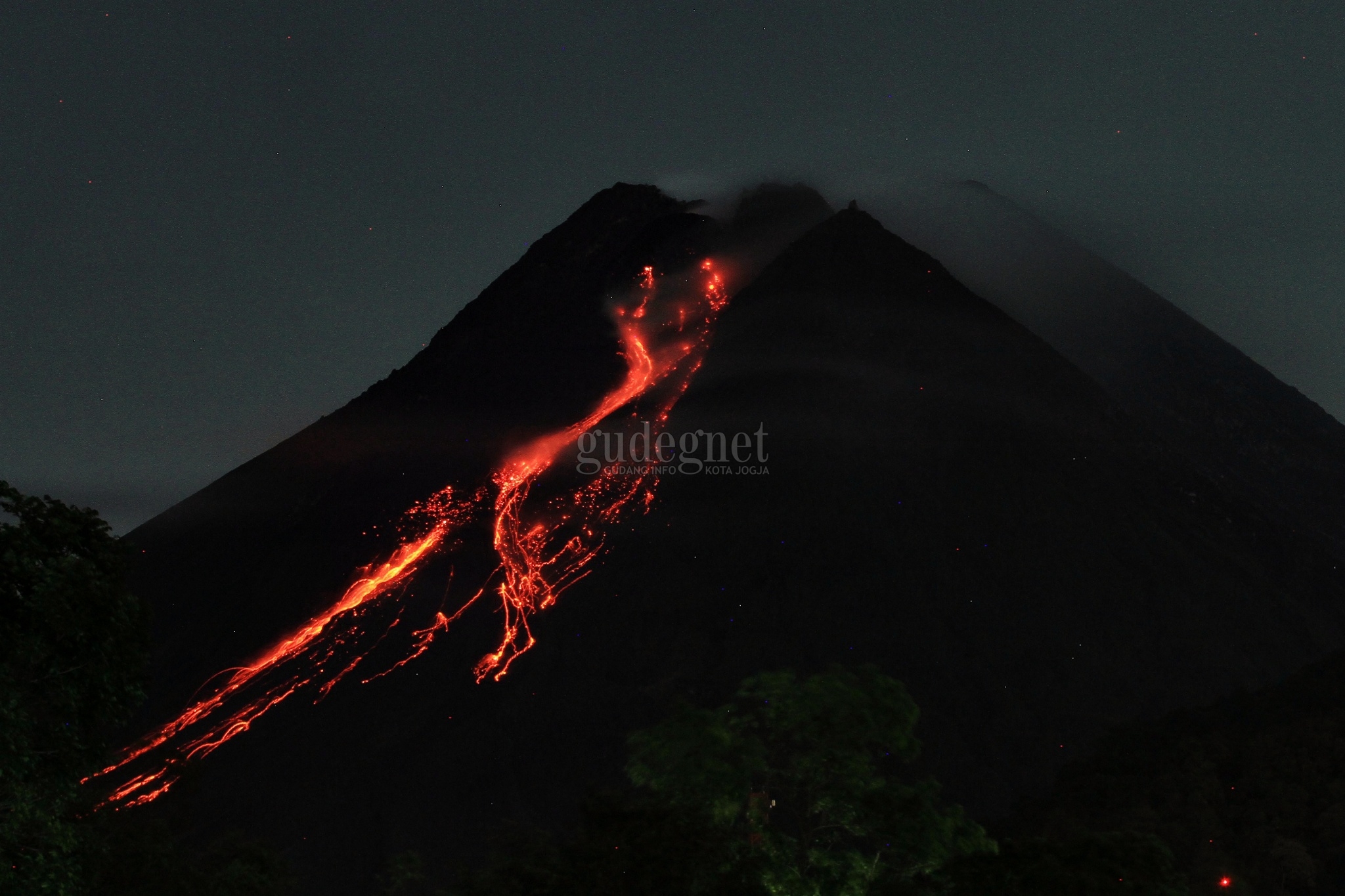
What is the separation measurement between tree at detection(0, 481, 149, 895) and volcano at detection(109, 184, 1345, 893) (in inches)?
1383

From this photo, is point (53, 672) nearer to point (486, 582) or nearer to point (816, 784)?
point (816, 784)

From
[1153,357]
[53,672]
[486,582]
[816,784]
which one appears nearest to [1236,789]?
[816,784]

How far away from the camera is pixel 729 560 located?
2446 inches

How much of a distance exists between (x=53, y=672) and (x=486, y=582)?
53.0 m

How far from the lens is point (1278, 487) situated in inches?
3536

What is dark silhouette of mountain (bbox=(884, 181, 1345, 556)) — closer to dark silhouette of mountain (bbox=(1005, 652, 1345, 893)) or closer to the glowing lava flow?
dark silhouette of mountain (bbox=(1005, 652, 1345, 893))

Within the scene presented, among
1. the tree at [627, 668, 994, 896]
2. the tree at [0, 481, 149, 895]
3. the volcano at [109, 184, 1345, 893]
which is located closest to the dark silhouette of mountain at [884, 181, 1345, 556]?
the volcano at [109, 184, 1345, 893]

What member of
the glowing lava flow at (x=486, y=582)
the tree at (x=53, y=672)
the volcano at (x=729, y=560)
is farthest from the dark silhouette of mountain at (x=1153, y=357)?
the tree at (x=53, y=672)

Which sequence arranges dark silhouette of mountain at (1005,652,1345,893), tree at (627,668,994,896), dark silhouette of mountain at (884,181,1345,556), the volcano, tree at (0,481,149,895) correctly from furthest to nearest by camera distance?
dark silhouette of mountain at (884,181,1345,556)
the volcano
dark silhouette of mountain at (1005,652,1345,893)
tree at (627,668,994,896)
tree at (0,481,149,895)

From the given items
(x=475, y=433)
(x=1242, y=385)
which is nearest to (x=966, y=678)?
(x=475, y=433)

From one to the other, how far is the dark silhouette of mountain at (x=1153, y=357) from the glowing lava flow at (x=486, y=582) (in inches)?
1499

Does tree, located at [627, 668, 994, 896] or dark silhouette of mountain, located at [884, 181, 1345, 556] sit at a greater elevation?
tree, located at [627, 668, 994, 896]

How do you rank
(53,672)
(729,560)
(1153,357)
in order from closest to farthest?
1. (53,672)
2. (729,560)
3. (1153,357)

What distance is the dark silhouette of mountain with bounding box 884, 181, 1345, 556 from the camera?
9038cm
